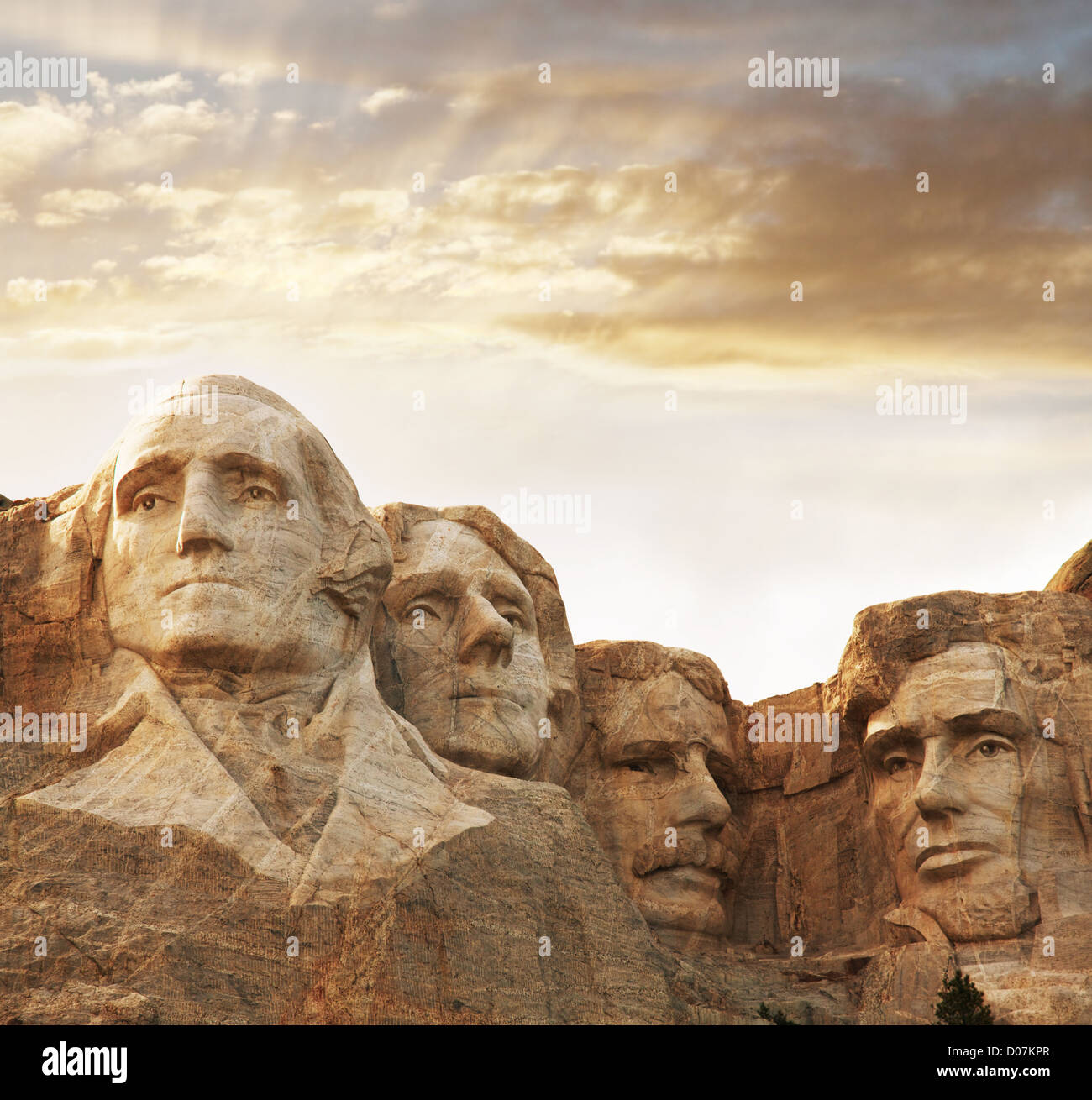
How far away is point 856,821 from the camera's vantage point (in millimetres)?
19844

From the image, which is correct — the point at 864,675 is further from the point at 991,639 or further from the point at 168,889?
the point at 168,889

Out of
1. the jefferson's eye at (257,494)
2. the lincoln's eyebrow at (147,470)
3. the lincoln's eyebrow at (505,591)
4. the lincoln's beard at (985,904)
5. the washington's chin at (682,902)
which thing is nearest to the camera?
the lincoln's eyebrow at (147,470)

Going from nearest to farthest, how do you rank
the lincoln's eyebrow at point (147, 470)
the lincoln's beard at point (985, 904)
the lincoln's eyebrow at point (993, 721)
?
1. the lincoln's eyebrow at point (147, 470)
2. the lincoln's beard at point (985, 904)
3. the lincoln's eyebrow at point (993, 721)

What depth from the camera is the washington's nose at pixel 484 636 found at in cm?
1834

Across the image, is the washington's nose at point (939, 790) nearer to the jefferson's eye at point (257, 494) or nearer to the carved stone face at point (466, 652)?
the carved stone face at point (466, 652)

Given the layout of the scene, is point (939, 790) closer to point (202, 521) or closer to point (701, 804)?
point (701, 804)

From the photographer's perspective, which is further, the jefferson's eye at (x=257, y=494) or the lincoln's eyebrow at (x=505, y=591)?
the lincoln's eyebrow at (x=505, y=591)

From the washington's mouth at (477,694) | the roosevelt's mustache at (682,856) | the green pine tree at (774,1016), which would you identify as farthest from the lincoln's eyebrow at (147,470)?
the green pine tree at (774,1016)

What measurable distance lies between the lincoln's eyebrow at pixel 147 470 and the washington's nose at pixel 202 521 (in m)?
0.21

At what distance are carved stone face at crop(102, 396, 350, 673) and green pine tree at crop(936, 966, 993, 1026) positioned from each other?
15.3 feet

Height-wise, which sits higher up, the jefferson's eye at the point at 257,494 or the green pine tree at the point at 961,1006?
the jefferson's eye at the point at 257,494

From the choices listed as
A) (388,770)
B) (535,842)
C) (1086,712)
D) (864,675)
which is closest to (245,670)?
(388,770)

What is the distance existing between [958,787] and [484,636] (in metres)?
3.70

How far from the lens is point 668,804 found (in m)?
19.6
